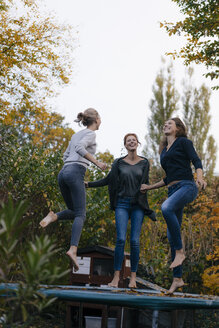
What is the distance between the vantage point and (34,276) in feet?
5.22

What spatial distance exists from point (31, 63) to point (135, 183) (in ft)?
19.8

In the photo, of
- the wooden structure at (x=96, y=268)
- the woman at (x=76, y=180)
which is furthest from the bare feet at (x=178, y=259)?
the wooden structure at (x=96, y=268)

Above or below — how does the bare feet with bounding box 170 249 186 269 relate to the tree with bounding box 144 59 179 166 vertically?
below

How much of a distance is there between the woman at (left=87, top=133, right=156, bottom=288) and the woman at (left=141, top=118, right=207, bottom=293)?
315 millimetres

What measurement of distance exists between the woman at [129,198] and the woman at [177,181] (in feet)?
1.03

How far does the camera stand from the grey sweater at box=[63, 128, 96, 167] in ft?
12.0

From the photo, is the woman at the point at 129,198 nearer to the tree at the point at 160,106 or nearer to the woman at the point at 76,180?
the woman at the point at 76,180

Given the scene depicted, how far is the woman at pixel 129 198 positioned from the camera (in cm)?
390

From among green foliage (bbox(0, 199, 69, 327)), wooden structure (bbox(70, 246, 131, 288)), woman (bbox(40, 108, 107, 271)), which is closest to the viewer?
green foliage (bbox(0, 199, 69, 327))

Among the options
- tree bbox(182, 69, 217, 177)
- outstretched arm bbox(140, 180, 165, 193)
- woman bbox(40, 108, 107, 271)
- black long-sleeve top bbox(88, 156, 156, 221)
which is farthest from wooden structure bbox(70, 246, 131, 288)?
tree bbox(182, 69, 217, 177)

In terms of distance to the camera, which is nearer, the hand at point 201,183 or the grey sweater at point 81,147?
the hand at point 201,183

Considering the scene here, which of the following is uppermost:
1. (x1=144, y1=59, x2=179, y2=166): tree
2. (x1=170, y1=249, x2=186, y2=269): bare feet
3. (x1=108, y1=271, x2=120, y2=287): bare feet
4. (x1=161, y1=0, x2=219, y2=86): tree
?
(x1=144, y1=59, x2=179, y2=166): tree

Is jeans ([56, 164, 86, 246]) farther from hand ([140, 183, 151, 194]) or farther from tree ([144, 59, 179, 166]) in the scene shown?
tree ([144, 59, 179, 166])

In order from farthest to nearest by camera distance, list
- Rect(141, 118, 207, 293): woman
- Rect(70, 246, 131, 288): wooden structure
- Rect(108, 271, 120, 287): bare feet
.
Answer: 1. Rect(70, 246, 131, 288): wooden structure
2. Rect(108, 271, 120, 287): bare feet
3. Rect(141, 118, 207, 293): woman
